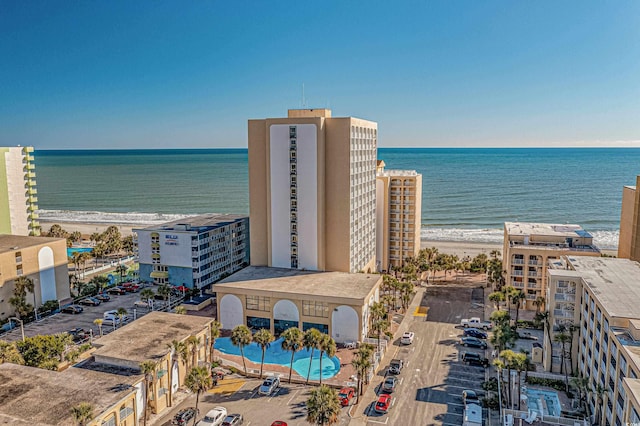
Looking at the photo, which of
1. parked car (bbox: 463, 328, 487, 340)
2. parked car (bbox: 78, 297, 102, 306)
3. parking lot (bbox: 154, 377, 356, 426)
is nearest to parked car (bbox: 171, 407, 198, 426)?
parking lot (bbox: 154, 377, 356, 426)

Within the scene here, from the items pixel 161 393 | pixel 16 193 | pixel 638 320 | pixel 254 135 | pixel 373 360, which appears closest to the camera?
pixel 638 320

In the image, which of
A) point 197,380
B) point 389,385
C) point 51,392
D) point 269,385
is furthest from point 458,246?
point 51,392

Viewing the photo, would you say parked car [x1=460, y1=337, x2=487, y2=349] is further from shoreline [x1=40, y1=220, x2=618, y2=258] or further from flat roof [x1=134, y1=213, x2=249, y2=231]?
shoreline [x1=40, y1=220, x2=618, y2=258]

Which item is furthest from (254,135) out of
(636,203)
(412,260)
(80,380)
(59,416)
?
(636,203)

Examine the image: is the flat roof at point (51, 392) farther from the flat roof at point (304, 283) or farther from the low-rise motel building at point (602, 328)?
the low-rise motel building at point (602, 328)

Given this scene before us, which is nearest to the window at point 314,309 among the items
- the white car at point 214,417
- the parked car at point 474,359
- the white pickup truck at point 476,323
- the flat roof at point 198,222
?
the parked car at point 474,359

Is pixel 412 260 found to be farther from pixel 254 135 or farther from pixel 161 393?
pixel 161 393

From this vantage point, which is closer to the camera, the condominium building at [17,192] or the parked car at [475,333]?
the parked car at [475,333]
